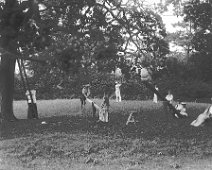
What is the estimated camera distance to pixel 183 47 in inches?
2318

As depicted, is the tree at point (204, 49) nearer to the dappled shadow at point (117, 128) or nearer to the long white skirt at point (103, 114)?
the dappled shadow at point (117, 128)

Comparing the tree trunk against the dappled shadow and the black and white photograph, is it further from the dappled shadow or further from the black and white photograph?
the dappled shadow

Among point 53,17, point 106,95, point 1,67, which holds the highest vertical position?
point 53,17

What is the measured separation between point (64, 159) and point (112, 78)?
29.8 meters

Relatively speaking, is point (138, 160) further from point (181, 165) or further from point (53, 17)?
point (53, 17)

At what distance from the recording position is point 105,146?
1580 centimetres

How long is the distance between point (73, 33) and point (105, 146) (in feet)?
22.7

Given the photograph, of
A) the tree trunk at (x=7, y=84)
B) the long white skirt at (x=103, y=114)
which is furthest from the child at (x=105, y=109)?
the tree trunk at (x=7, y=84)

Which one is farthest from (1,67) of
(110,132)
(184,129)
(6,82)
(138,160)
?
(138,160)

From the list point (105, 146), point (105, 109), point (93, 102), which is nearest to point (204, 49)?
point (93, 102)

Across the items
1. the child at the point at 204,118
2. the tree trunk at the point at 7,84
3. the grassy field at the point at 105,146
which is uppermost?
the tree trunk at the point at 7,84

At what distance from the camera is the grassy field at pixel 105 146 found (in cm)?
1400

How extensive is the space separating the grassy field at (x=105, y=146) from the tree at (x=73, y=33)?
8.81ft

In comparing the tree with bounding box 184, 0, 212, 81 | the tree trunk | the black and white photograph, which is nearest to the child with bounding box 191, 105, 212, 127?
the black and white photograph
